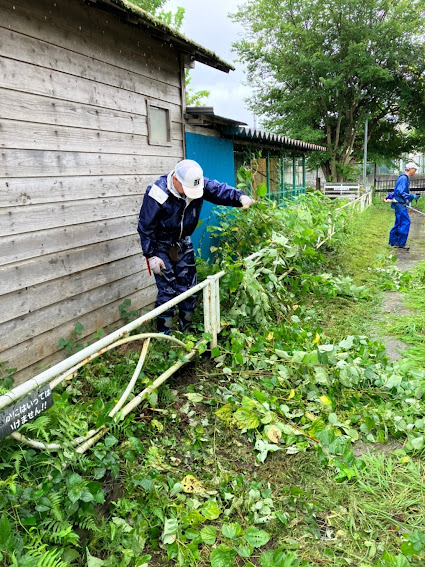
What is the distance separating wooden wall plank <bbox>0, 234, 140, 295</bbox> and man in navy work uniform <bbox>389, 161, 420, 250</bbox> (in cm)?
687

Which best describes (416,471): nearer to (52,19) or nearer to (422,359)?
(422,359)

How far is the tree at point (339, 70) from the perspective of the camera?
73.7ft

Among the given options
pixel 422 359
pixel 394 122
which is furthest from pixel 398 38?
pixel 422 359

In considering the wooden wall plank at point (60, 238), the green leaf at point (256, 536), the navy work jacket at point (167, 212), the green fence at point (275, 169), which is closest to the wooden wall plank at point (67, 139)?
the wooden wall plank at point (60, 238)

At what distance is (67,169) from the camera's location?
3.89m

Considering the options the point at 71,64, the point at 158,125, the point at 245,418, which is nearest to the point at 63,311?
the point at 245,418

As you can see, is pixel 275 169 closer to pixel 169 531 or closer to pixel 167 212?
pixel 167 212

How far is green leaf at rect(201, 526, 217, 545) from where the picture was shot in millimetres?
2129

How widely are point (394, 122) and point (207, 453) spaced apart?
29.7m

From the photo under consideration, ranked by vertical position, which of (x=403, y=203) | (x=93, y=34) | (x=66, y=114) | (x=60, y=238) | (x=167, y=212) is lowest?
(x=403, y=203)

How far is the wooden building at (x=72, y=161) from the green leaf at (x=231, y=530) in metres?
2.12

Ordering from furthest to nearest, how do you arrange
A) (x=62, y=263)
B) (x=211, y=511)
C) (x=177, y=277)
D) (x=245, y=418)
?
(x=177, y=277)
(x=62, y=263)
(x=245, y=418)
(x=211, y=511)

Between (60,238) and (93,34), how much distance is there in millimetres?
2099

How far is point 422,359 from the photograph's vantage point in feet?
13.1
